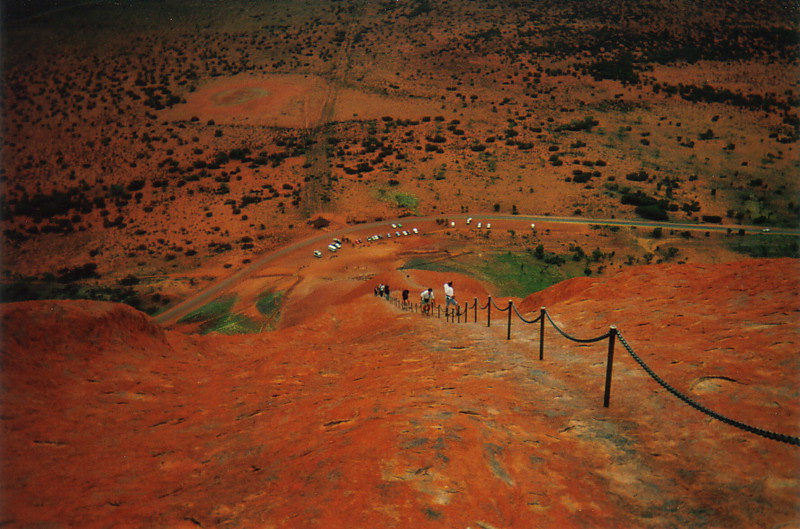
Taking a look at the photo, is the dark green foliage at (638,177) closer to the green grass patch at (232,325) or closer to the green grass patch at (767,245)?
the green grass patch at (767,245)

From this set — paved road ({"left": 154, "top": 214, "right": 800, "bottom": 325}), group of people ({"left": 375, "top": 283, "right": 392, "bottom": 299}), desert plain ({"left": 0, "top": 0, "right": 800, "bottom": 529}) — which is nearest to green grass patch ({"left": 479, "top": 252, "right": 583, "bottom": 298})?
desert plain ({"left": 0, "top": 0, "right": 800, "bottom": 529})

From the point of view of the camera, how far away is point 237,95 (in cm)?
7325

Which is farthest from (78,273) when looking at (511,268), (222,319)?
(511,268)

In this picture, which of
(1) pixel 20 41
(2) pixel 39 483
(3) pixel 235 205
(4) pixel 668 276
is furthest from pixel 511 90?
(1) pixel 20 41

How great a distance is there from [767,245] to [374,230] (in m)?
34.1

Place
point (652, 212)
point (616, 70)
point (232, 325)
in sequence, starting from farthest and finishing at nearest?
1. point (616, 70)
2. point (652, 212)
3. point (232, 325)

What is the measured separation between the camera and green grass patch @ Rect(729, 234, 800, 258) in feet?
113

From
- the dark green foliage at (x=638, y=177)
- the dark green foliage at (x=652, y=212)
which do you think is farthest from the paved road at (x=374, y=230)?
the dark green foliage at (x=638, y=177)

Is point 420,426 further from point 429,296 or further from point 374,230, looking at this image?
point 374,230

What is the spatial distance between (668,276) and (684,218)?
1402 inches

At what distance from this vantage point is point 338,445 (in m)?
6.02

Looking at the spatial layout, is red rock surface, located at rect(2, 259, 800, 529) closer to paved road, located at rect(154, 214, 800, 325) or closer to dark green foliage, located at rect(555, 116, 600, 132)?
paved road, located at rect(154, 214, 800, 325)

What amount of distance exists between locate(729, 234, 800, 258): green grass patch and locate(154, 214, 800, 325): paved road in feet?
6.19

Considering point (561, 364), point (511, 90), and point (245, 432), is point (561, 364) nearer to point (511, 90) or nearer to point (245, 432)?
point (245, 432)
